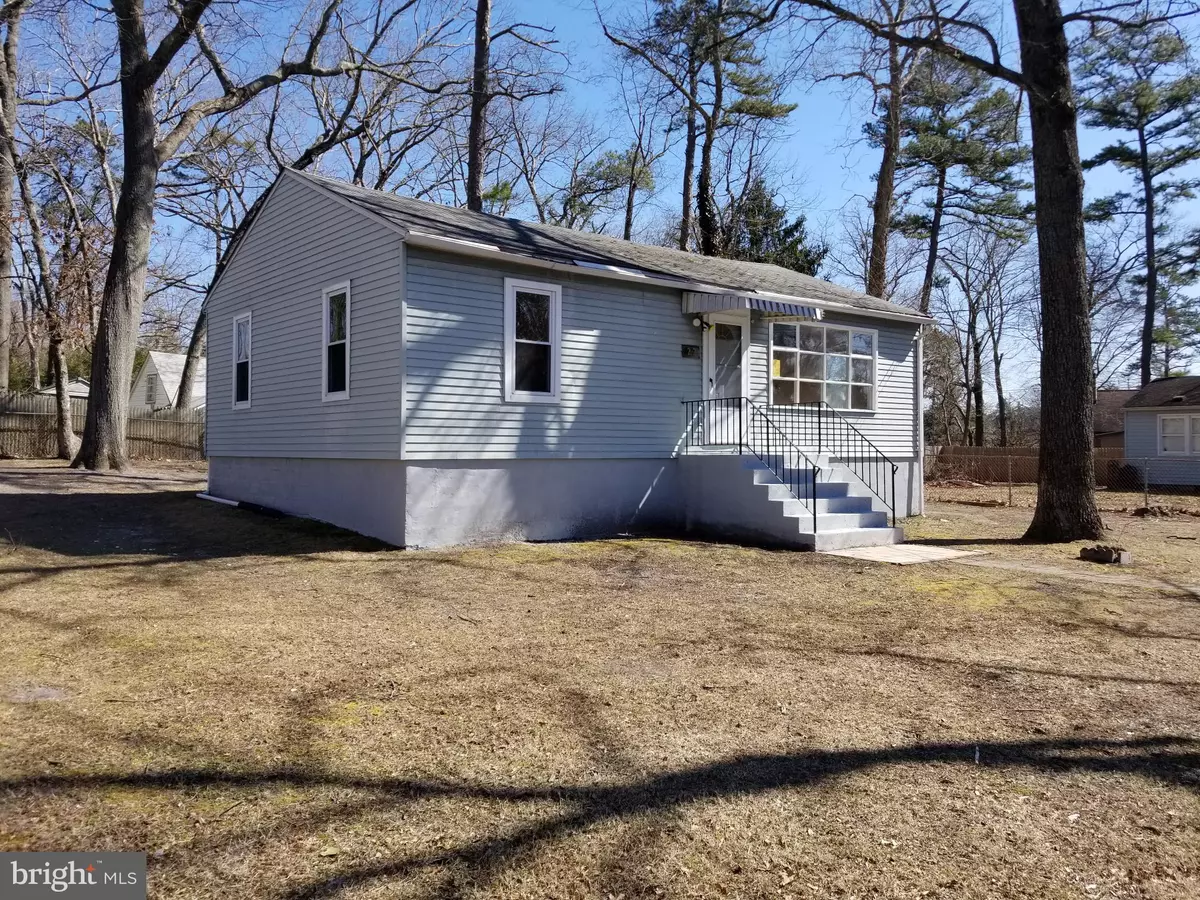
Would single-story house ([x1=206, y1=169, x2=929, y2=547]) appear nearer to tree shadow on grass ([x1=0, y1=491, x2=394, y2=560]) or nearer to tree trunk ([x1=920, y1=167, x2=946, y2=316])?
tree shadow on grass ([x1=0, y1=491, x2=394, y2=560])

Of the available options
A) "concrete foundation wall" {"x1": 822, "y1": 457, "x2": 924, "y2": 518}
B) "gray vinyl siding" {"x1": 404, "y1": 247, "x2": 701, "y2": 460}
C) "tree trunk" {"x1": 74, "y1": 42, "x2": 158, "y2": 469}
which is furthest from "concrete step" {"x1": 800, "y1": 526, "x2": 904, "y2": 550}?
"tree trunk" {"x1": 74, "y1": 42, "x2": 158, "y2": 469}

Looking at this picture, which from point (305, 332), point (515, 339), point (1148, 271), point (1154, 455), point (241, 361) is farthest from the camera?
point (1148, 271)

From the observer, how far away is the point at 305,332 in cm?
1114

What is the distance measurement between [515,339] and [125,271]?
10524 mm

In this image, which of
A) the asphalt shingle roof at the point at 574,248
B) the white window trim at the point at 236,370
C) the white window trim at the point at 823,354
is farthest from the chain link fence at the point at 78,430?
the white window trim at the point at 823,354

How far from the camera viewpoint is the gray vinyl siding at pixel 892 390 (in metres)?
13.7

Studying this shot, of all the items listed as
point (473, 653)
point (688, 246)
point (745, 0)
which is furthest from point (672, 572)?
point (688, 246)

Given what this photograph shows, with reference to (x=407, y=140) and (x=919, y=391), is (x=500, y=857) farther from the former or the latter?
(x=407, y=140)

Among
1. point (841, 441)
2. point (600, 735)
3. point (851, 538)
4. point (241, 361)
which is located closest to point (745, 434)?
point (841, 441)

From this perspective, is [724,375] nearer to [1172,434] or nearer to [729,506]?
[729,506]

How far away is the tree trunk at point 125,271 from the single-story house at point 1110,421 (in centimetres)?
3294

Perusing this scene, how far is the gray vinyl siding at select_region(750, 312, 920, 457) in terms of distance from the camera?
539 inches

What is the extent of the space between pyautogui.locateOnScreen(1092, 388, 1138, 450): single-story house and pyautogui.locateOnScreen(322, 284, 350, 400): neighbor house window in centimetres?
3170

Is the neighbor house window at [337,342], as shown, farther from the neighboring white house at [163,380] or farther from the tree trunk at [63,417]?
the neighboring white house at [163,380]
